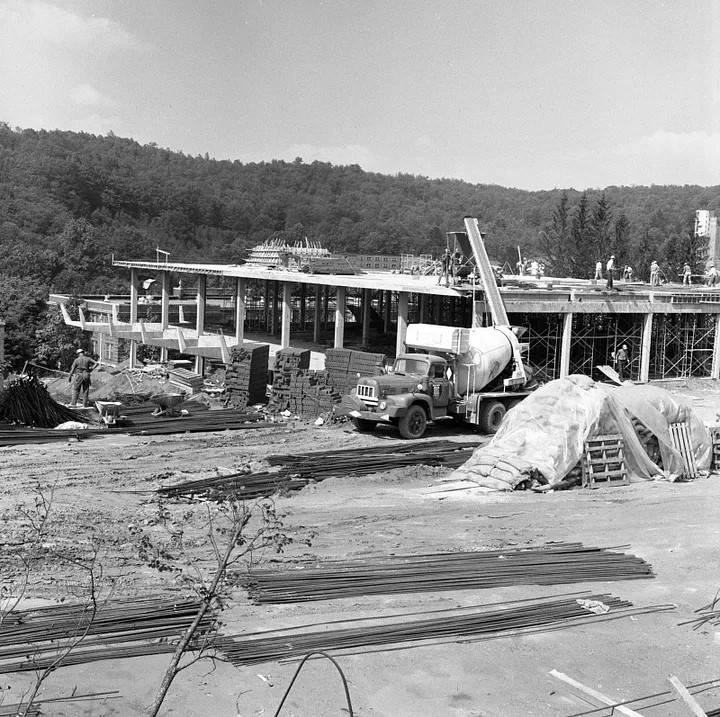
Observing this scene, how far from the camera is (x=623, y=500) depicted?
16844 mm

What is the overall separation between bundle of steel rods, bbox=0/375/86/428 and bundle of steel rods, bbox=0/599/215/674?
12338 millimetres

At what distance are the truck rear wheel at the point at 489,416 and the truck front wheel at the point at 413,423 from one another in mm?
1708

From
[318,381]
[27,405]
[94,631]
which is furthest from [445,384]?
[94,631]

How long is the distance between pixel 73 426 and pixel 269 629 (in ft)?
42.8

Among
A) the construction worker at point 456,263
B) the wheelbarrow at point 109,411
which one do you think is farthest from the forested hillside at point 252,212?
the wheelbarrow at point 109,411

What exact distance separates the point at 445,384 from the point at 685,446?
5.89 meters

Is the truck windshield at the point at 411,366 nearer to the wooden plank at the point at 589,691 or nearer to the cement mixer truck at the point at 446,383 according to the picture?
the cement mixer truck at the point at 446,383

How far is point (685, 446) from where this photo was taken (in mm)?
19172

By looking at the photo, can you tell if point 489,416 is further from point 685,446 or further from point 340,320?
point 340,320

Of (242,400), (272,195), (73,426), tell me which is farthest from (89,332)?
(272,195)

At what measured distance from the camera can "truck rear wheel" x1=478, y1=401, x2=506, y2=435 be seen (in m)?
23.1

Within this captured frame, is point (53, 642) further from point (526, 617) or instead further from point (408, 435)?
point (408, 435)

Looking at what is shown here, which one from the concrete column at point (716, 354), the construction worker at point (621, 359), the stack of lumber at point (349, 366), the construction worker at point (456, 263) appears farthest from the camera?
the concrete column at point (716, 354)

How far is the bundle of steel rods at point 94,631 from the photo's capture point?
8.50 meters
